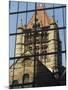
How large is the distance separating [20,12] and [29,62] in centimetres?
45

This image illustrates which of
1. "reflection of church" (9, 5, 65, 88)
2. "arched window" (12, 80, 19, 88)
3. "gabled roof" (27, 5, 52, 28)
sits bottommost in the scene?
"arched window" (12, 80, 19, 88)

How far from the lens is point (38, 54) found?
107 inches

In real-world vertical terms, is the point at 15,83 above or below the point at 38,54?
below

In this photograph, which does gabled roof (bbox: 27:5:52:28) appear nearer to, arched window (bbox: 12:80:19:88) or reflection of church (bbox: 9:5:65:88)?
reflection of church (bbox: 9:5:65:88)

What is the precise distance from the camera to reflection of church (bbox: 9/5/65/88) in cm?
269

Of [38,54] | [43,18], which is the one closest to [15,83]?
[38,54]

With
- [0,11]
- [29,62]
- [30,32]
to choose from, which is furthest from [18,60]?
[0,11]

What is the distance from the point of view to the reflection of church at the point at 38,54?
8.81 ft

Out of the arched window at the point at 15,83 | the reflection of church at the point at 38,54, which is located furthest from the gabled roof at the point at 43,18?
the arched window at the point at 15,83

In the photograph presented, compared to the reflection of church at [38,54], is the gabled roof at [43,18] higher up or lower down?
higher up

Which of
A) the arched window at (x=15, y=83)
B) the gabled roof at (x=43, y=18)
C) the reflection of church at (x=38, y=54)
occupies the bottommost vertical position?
the arched window at (x=15, y=83)

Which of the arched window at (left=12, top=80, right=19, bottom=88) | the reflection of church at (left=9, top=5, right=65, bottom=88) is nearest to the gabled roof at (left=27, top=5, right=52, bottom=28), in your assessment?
the reflection of church at (left=9, top=5, right=65, bottom=88)

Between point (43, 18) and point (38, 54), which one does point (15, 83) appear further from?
point (43, 18)

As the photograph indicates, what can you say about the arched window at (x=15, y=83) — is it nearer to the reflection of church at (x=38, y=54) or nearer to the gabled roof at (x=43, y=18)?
the reflection of church at (x=38, y=54)
